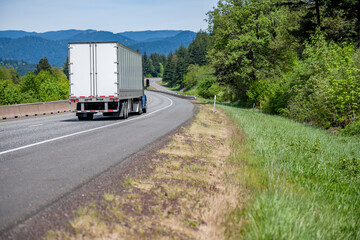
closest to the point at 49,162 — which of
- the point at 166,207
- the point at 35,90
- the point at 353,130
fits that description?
the point at 166,207

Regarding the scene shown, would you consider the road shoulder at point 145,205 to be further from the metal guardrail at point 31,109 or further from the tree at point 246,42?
the tree at point 246,42

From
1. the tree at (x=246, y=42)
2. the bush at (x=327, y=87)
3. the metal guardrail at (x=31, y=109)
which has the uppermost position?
the tree at (x=246, y=42)

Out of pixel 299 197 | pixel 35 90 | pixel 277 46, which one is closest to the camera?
pixel 299 197

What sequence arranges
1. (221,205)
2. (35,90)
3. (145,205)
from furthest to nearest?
1. (35,90)
2. (221,205)
3. (145,205)

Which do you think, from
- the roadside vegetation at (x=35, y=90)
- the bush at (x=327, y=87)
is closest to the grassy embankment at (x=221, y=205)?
the bush at (x=327, y=87)

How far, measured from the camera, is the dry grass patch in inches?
128

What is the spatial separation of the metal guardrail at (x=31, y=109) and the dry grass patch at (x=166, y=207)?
54.5 ft

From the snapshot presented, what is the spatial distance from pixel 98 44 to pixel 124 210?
13.7 m

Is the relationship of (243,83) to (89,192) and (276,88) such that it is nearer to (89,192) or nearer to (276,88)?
(276,88)

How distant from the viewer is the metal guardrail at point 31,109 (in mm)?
19297

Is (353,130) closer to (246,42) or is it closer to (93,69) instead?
(93,69)

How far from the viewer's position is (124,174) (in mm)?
5383

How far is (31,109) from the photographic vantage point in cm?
2159

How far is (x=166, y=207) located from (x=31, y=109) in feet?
67.4
